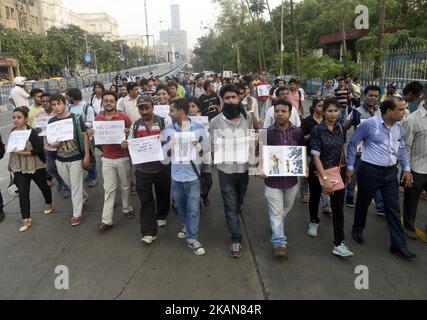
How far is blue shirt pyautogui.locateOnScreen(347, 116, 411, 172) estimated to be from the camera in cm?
375

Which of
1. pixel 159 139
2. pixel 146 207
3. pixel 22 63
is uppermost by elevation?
pixel 22 63

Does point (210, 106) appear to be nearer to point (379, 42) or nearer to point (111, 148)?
point (111, 148)

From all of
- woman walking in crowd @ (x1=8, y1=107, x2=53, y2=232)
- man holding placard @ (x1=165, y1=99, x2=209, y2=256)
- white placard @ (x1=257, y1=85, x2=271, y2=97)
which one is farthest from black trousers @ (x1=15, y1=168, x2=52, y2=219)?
white placard @ (x1=257, y1=85, x2=271, y2=97)

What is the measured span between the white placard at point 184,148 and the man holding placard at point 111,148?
987mm

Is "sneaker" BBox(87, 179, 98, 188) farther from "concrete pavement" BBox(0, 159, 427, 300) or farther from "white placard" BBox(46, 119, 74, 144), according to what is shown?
"white placard" BBox(46, 119, 74, 144)

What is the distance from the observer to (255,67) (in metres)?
48.3

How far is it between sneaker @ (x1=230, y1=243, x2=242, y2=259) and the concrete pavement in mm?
65

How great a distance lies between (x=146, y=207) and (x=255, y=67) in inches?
1833

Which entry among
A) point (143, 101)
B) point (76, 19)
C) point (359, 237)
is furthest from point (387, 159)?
point (76, 19)

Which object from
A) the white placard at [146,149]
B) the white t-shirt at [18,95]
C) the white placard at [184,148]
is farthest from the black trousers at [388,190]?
the white t-shirt at [18,95]

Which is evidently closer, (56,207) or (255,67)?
(56,207)

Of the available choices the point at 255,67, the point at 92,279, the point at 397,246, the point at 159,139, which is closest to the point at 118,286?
the point at 92,279

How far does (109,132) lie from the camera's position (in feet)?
14.6
